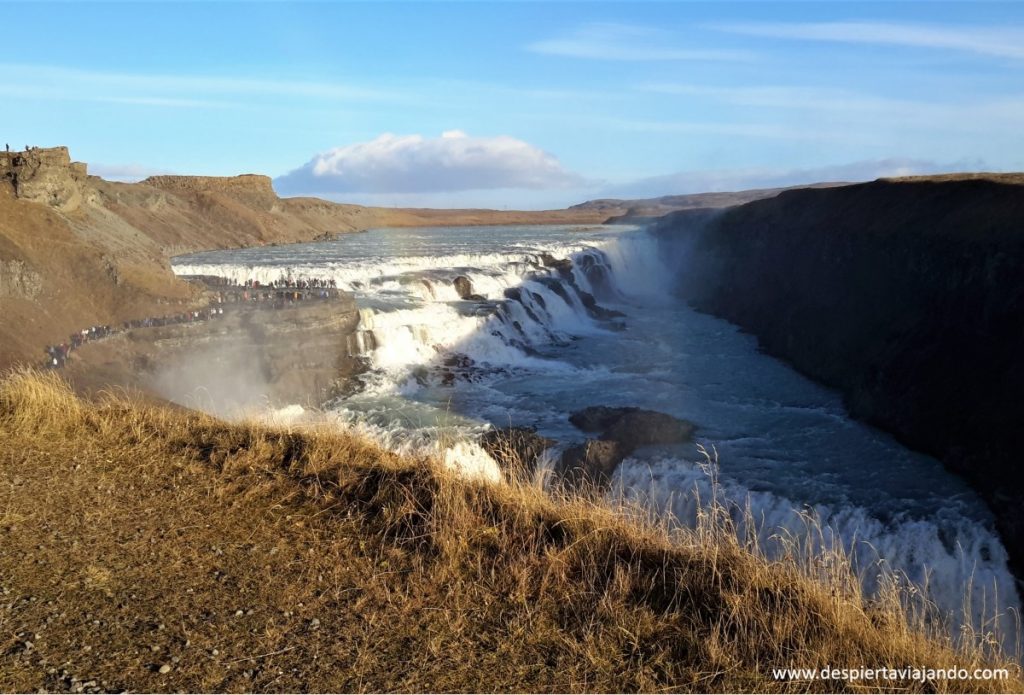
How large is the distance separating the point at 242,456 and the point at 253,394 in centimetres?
1376

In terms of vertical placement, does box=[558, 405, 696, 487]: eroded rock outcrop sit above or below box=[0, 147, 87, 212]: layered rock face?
below

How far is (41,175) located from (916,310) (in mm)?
27595

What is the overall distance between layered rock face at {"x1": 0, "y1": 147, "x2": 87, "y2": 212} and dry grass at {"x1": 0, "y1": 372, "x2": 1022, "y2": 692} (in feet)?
74.2

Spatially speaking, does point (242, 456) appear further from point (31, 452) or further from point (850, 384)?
point (850, 384)

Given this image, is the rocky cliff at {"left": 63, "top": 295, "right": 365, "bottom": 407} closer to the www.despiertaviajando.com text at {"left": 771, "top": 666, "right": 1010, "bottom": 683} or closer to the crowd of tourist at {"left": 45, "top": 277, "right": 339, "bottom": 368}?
the crowd of tourist at {"left": 45, "top": 277, "right": 339, "bottom": 368}

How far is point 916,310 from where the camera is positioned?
2130 centimetres

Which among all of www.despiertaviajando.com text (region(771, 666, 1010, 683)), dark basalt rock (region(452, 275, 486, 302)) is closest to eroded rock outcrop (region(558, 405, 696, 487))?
www.despiertaviajando.com text (region(771, 666, 1010, 683))

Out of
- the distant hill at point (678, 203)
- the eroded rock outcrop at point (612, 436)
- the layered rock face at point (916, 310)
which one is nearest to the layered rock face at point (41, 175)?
the eroded rock outcrop at point (612, 436)

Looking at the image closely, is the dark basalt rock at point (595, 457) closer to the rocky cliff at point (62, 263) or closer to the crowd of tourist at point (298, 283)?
the rocky cliff at point (62, 263)

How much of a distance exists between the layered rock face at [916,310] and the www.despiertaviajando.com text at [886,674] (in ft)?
30.6

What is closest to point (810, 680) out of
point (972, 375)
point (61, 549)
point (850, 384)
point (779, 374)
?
point (61, 549)

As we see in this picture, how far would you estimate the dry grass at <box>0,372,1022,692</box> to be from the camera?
140 inches

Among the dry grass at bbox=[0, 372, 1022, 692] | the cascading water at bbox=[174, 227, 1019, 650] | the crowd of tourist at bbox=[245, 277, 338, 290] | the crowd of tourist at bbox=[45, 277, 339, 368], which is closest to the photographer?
the dry grass at bbox=[0, 372, 1022, 692]

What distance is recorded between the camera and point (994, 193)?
2200cm
